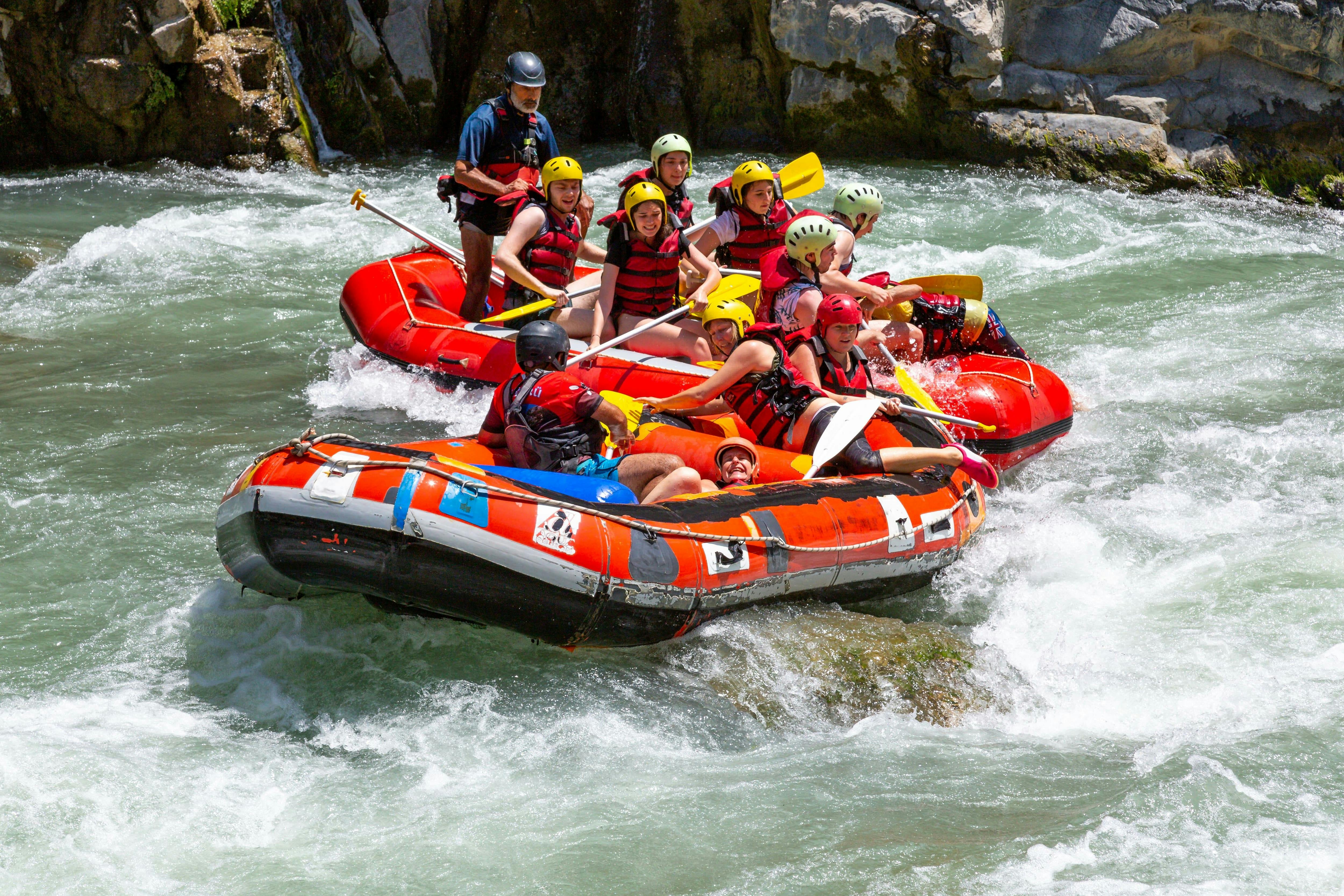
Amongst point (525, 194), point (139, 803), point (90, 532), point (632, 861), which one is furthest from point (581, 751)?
point (525, 194)

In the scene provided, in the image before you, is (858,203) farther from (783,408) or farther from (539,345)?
(539,345)

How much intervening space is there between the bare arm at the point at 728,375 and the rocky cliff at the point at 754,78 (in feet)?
28.4

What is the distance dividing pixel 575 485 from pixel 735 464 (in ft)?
2.79

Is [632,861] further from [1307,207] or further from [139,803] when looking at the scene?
[1307,207]

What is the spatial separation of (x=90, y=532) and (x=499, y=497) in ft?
7.70

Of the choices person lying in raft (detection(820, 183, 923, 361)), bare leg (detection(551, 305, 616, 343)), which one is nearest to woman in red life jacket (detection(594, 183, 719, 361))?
bare leg (detection(551, 305, 616, 343))

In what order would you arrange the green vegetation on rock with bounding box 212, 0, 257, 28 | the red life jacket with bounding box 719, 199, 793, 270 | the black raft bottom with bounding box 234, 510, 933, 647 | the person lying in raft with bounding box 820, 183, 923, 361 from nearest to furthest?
1. the black raft bottom with bounding box 234, 510, 933, 647
2. the person lying in raft with bounding box 820, 183, 923, 361
3. the red life jacket with bounding box 719, 199, 793, 270
4. the green vegetation on rock with bounding box 212, 0, 257, 28

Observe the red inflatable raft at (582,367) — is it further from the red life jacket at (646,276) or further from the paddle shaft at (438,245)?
the red life jacket at (646,276)

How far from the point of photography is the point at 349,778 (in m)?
3.84

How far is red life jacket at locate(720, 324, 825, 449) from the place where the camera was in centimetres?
526

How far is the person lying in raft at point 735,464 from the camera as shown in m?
5.04

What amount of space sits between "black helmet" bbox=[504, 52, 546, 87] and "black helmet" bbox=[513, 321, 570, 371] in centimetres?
258

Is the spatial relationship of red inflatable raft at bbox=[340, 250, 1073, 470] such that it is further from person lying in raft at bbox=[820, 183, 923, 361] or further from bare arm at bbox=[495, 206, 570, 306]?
bare arm at bbox=[495, 206, 570, 306]

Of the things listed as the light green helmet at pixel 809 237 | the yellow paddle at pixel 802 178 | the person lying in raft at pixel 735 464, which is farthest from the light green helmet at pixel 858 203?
the person lying in raft at pixel 735 464
